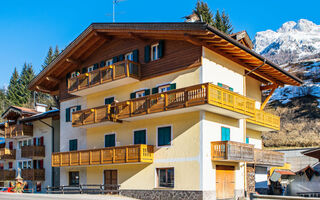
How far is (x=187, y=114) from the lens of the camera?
971 inches

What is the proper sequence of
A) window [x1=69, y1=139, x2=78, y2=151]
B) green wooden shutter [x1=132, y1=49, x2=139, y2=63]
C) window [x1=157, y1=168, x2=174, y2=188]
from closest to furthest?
window [x1=157, y1=168, x2=174, y2=188] < green wooden shutter [x1=132, y1=49, x2=139, y2=63] < window [x1=69, y1=139, x2=78, y2=151]

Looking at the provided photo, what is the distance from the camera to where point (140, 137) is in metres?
27.2

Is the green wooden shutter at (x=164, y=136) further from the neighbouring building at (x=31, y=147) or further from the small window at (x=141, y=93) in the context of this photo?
the neighbouring building at (x=31, y=147)

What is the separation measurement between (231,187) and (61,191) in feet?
45.7

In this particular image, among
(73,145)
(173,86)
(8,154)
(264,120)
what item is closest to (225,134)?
(173,86)

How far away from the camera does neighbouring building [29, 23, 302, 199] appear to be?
23922 mm

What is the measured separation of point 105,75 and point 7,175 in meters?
21.1

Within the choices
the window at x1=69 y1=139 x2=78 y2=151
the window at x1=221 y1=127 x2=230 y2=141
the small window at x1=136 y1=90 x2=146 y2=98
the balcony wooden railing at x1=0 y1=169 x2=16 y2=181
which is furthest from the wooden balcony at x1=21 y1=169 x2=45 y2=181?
the window at x1=221 y1=127 x2=230 y2=141

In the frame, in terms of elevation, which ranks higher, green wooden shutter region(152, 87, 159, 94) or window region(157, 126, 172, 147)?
green wooden shutter region(152, 87, 159, 94)

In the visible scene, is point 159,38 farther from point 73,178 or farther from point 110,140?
point 73,178

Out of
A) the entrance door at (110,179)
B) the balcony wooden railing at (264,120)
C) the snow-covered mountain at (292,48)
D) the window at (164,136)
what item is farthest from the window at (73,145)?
the snow-covered mountain at (292,48)

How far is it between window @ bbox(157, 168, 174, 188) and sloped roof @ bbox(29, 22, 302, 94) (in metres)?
8.20

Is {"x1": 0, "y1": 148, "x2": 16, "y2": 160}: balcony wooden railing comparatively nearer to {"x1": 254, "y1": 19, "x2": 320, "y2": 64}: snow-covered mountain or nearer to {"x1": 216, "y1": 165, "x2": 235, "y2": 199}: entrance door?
{"x1": 216, "y1": 165, "x2": 235, "y2": 199}: entrance door

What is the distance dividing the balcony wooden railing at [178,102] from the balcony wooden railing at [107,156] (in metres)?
2.15
